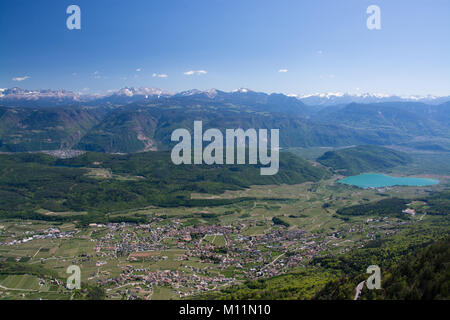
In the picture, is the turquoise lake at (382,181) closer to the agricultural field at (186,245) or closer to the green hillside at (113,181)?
the green hillside at (113,181)

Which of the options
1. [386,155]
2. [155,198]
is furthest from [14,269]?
[386,155]

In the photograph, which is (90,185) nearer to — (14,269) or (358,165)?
(14,269)

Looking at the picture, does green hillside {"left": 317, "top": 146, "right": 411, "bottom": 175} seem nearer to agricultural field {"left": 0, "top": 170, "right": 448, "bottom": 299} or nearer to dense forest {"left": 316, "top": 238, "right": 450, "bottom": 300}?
agricultural field {"left": 0, "top": 170, "right": 448, "bottom": 299}

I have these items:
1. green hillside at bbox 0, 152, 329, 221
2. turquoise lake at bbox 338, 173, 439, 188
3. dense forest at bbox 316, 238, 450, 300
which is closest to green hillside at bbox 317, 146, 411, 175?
turquoise lake at bbox 338, 173, 439, 188

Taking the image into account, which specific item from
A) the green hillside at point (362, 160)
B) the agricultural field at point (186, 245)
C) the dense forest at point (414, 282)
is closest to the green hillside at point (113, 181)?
the agricultural field at point (186, 245)
